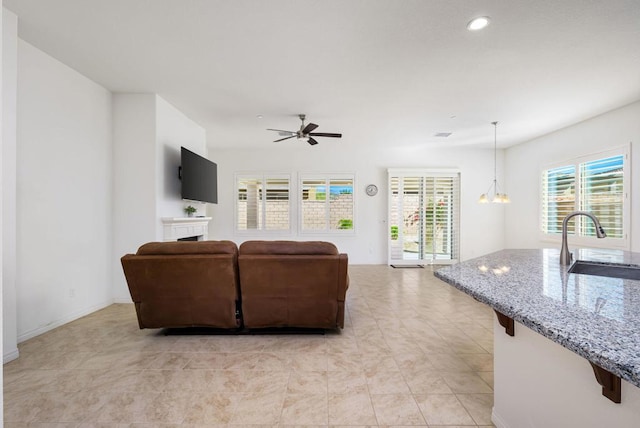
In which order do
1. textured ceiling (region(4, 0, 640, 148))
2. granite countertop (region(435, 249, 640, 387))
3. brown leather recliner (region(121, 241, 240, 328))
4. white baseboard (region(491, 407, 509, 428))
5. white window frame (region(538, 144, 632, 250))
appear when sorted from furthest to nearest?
white window frame (region(538, 144, 632, 250)), brown leather recliner (region(121, 241, 240, 328)), textured ceiling (region(4, 0, 640, 148)), white baseboard (region(491, 407, 509, 428)), granite countertop (region(435, 249, 640, 387))

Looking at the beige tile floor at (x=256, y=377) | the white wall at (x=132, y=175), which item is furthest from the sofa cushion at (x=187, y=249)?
the white wall at (x=132, y=175)

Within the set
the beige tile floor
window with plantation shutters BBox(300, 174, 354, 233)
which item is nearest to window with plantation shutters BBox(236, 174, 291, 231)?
window with plantation shutters BBox(300, 174, 354, 233)

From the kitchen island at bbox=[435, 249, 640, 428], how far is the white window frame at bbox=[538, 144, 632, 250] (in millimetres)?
2972

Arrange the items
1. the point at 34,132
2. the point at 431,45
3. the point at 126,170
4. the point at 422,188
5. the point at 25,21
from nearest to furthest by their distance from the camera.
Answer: the point at 25,21, the point at 431,45, the point at 34,132, the point at 126,170, the point at 422,188

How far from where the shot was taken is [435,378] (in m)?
2.21

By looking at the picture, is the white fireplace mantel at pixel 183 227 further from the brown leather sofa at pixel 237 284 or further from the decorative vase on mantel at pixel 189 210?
the brown leather sofa at pixel 237 284

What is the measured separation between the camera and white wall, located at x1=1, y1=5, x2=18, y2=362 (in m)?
2.38

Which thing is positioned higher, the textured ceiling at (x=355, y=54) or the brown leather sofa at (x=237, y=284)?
the textured ceiling at (x=355, y=54)

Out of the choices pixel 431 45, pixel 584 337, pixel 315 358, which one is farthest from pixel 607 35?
pixel 315 358

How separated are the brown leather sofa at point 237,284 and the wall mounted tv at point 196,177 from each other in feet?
5.59

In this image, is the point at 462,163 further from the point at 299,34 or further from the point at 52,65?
the point at 52,65

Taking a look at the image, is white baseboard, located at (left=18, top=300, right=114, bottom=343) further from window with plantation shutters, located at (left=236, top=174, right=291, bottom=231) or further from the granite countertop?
the granite countertop

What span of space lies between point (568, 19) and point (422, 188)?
177 inches

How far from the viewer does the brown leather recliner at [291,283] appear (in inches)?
108
